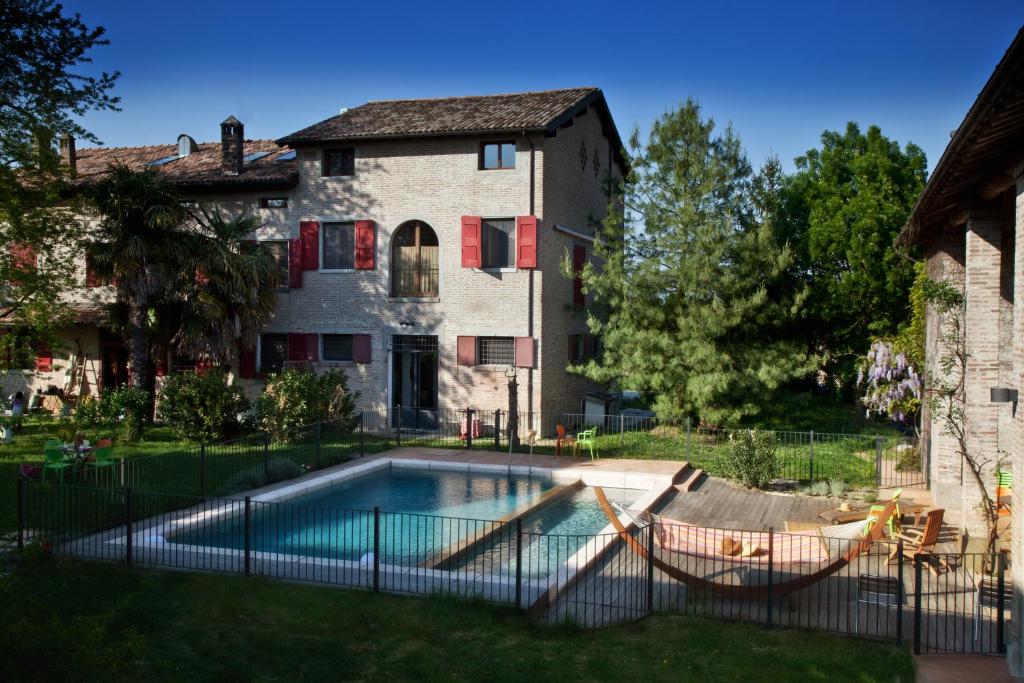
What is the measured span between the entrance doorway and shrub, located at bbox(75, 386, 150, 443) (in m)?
6.18

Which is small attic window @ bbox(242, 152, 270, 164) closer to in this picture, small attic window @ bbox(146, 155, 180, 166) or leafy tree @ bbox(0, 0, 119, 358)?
small attic window @ bbox(146, 155, 180, 166)

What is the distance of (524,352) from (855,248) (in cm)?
1090

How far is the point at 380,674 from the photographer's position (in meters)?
6.86

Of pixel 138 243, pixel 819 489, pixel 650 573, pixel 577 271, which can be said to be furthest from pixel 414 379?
pixel 650 573

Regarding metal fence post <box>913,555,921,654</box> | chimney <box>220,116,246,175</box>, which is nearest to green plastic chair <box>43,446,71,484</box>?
chimney <box>220,116,246,175</box>

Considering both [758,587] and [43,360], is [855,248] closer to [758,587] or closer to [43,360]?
[758,587]

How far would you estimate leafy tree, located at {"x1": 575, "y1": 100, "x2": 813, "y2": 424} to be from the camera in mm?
18797

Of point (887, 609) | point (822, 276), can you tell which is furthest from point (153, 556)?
point (822, 276)

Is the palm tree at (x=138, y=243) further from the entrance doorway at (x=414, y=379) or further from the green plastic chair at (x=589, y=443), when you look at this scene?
the green plastic chair at (x=589, y=443)

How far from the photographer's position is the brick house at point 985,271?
272 inches

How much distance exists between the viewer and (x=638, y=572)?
376 inches

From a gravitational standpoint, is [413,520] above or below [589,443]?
below

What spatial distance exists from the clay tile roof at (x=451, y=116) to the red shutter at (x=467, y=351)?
17.2 ft

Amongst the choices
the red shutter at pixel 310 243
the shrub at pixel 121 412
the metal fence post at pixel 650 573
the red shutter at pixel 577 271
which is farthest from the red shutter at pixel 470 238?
the metal fence post at pixel 650 573
